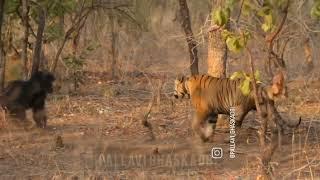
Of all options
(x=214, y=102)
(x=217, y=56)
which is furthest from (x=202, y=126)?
(x=217, y=56)

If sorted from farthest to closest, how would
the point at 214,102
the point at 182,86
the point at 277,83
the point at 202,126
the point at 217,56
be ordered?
the point at 217,56
the point at 182,86
the point at 214,102
the point at 202,126
the point at 277,83

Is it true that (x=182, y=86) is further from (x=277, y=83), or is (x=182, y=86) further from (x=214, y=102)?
(x=277, y=83)

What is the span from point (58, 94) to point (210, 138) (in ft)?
21.0

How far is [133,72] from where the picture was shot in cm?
2044

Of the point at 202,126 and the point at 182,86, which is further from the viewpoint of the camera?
the point at 182,86

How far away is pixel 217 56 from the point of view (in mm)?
10477

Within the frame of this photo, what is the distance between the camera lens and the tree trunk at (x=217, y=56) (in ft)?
34.1

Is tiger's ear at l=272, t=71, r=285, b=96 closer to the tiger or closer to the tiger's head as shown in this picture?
the tiger

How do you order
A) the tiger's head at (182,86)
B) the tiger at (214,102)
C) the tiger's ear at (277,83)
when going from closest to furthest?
the tiger's ear at (277,83)
the tiger at (214,102)
the tiger's head at (182,86)

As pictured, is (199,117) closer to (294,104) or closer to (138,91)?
(294,104)

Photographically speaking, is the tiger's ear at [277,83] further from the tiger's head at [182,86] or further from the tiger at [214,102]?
the tiger's head at [182,86]

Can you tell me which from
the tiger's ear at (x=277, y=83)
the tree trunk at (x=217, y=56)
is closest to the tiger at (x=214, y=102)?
the tree trunk at (x=217, y=56)

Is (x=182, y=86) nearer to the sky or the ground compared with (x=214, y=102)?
nearer to the sky

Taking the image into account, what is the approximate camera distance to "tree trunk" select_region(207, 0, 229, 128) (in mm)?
10406
